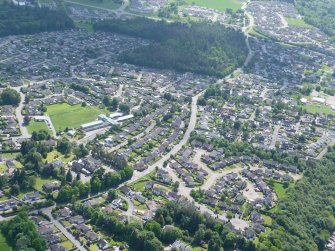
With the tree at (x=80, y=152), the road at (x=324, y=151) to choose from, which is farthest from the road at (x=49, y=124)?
the road at (x=324, y=151)

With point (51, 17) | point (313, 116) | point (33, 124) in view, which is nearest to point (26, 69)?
point (33, 124)

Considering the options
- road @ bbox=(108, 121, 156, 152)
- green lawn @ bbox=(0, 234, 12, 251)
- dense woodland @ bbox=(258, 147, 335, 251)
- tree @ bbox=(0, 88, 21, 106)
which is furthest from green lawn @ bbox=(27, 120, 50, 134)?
dense woodland @ bbox=(258, 147, 335, 251)

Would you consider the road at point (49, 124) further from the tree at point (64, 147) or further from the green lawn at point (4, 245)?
the green lawn at point (4, 245)

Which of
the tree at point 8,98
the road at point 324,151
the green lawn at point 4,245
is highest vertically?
the tree at point 8,98

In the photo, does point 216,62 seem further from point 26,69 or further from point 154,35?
point 26,69

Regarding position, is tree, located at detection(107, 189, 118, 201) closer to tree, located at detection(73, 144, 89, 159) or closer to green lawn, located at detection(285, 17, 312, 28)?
tree, located at detection(73, 144, 89, 159)
